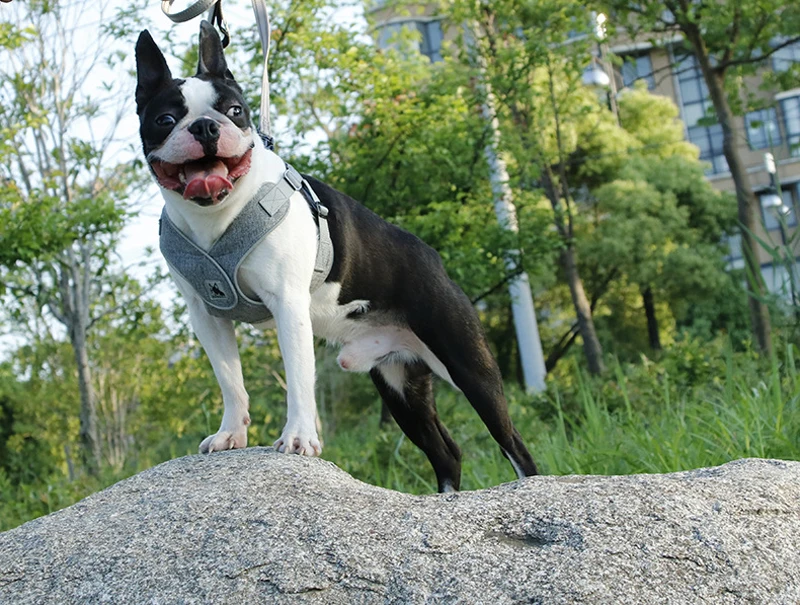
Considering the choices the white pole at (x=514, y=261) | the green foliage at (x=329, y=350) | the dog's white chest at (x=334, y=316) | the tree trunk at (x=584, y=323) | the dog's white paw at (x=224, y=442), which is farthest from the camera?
the tree trunk at (x=584, y=323)

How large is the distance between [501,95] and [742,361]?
17.5ft

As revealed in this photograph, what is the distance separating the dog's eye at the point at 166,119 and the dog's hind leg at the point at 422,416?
1488 millimetres

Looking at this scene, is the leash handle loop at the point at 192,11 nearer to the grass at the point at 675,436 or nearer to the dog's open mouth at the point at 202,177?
the dog's open mouth at the point at 202,177

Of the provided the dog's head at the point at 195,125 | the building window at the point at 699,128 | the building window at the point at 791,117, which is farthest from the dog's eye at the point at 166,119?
the building window at the point at 699,128

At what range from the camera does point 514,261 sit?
464 inches

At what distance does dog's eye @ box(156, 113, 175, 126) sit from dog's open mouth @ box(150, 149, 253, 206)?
0.46 feet

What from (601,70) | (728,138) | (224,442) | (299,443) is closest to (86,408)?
(224,442)

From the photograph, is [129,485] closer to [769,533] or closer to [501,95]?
[769,533]

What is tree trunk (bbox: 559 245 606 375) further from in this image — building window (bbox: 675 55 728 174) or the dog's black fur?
building window (bbox: 675 55 728 174)

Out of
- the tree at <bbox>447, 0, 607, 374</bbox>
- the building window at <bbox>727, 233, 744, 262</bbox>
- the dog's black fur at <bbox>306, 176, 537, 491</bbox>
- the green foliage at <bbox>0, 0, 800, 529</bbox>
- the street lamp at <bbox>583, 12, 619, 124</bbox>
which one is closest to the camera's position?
the dog's black fur at <bbox>306, 176, 537, 491</bbox>

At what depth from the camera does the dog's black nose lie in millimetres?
3131

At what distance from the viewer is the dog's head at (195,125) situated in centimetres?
316

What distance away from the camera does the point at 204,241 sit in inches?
135

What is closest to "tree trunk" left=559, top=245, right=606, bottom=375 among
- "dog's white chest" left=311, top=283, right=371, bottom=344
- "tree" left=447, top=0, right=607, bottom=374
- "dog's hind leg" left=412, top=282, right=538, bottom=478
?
"tree" left=447, top=0, right=607, bottom=374
